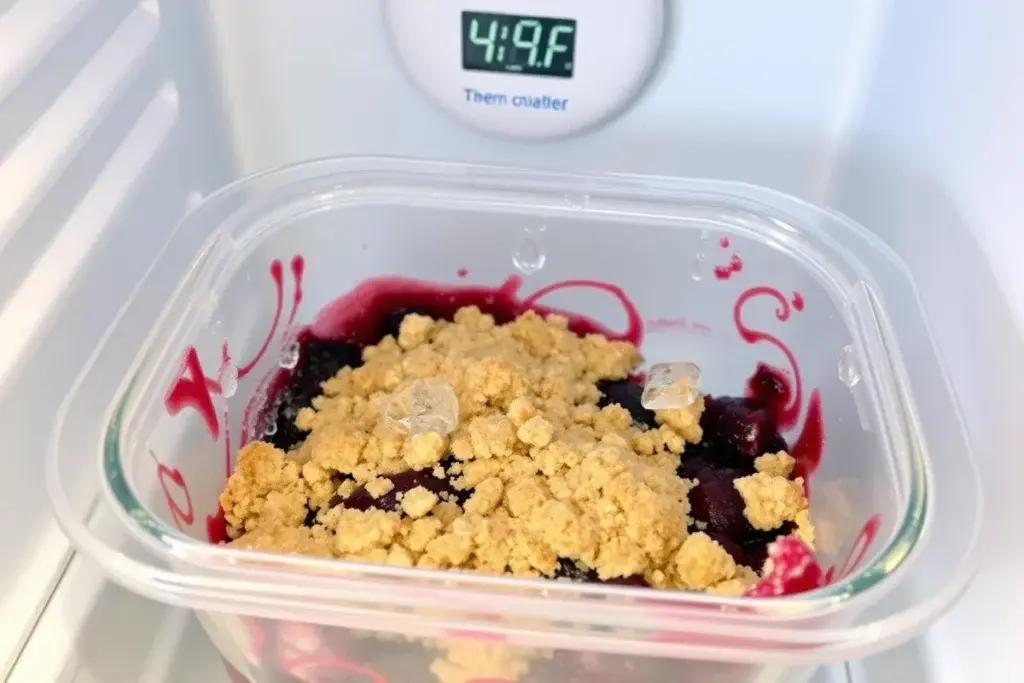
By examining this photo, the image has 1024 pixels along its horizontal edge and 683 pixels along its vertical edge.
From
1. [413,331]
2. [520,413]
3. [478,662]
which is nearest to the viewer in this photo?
[478,662]

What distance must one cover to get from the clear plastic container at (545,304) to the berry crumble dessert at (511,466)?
0.04 m

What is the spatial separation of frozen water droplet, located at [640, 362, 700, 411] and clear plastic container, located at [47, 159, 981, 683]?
69 millimetres

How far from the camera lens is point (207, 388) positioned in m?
0.66

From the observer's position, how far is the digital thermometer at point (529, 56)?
0.66m

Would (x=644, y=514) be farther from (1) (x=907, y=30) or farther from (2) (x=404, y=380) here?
(1) (x=907, y=30)

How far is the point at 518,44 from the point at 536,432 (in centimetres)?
27

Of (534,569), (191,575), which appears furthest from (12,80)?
(534,569)

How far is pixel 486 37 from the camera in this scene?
0.68m

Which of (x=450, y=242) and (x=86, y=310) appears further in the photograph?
(x=450, y=242)

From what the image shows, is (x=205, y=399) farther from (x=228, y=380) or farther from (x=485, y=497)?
(x=485, y=497)

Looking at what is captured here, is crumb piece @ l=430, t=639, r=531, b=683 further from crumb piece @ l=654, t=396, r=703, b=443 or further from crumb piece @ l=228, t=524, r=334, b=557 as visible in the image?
crumb piece @ l=654, t=396, r=703, b=443

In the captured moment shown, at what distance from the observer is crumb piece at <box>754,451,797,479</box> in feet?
2.19

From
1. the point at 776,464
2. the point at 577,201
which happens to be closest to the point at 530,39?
the point at 577,201

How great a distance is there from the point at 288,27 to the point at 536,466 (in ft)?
1.24
